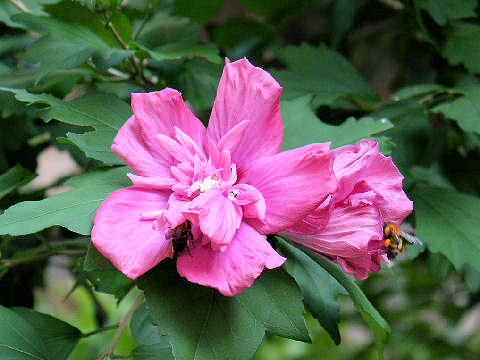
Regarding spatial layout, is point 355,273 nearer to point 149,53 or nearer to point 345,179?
point 345,179

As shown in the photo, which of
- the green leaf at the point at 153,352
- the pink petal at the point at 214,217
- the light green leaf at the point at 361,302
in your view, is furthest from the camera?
the green leaf at the point at 153,352

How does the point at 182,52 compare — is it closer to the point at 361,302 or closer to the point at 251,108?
the point at 251,108

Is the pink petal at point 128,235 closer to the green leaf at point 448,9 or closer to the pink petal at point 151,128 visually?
the pink petal at point 151,128

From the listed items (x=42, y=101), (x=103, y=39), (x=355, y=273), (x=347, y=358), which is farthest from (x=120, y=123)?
(x=347, y=358)

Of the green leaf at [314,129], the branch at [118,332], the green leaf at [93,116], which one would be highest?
the green leaf at [93,116]

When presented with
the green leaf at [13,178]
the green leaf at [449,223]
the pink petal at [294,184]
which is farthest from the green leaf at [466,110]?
the green leaf at [13,178]

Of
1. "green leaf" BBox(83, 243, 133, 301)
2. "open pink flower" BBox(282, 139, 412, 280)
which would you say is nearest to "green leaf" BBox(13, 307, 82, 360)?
"green leaf" BBox(83, 243, 133, 301)

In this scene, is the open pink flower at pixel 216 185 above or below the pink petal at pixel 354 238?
above
